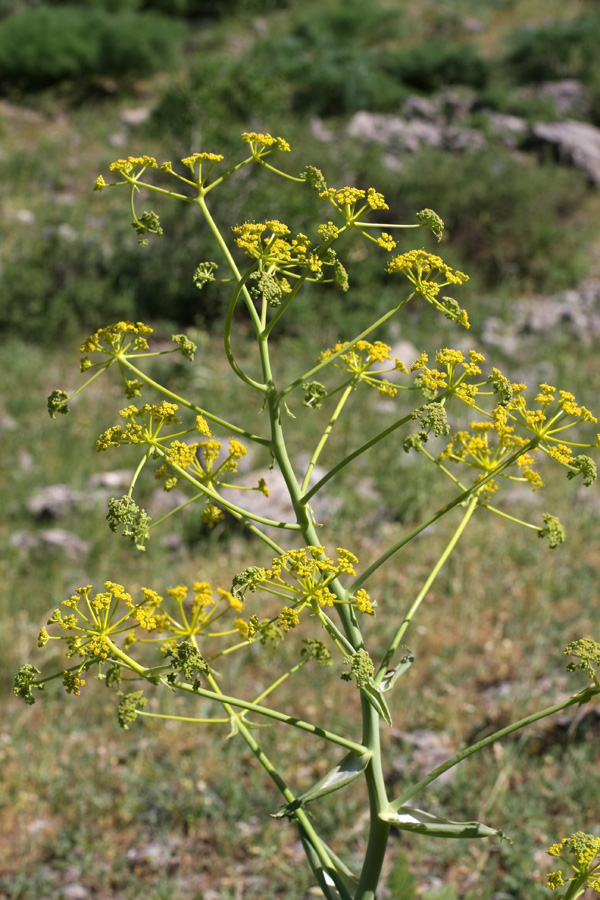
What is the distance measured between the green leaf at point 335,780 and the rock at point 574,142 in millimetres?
13218

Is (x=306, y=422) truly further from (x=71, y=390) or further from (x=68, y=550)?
(x=71, y=390)

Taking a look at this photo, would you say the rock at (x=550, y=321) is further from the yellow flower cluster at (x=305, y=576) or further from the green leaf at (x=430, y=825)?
the yellow flower cluster at (x=305, y=576)

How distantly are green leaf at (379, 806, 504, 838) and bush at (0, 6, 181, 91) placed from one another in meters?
18.4

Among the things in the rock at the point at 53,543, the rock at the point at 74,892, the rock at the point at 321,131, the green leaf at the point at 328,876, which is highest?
the green leaf at the point at 328,876

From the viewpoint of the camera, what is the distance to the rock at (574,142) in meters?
13.2

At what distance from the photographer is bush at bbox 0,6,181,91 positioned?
56.4 feet

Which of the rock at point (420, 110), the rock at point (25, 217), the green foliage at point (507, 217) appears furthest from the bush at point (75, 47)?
the green foliage at point (507, 217)

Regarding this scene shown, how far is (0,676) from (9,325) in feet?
20.8

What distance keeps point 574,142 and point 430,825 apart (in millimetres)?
13754

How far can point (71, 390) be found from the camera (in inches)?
363

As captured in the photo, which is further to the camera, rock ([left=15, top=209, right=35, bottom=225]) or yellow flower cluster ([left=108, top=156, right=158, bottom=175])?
Result: rock ([left=15, top=209, right=35, bottom=225])

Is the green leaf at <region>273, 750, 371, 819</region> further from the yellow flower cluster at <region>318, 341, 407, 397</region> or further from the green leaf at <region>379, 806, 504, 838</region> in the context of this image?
the yellow flower cluster at <region>318, 341, 407, 397</region>

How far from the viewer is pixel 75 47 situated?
17.3 m

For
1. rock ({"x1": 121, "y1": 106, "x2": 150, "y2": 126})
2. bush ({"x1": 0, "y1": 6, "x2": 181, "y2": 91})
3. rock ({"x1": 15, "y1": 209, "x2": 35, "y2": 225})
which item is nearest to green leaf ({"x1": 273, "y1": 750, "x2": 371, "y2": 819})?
rock ({"x1": 15, "y1": 209, "x2": 35, "y2": 225})
